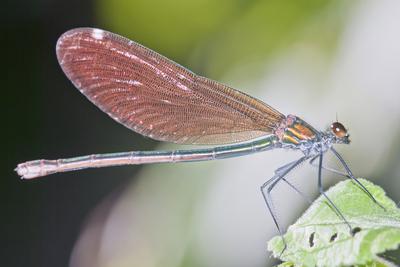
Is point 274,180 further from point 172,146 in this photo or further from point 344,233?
point 344,233

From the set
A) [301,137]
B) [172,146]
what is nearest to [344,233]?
[301,137]

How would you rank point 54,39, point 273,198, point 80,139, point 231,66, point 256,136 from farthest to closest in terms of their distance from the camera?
point 80,139 → point 54,39 → point 231,66 → point 256,136 → point 273,198

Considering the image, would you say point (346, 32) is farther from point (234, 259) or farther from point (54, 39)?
point (54, 39)

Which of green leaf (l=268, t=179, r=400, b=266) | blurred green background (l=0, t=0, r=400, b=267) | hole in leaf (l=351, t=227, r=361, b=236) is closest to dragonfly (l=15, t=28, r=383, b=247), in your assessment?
blurred green background (l=0, t=0, r=400, b=267)

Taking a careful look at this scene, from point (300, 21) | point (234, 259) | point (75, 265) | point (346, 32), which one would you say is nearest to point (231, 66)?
point (300, 21)

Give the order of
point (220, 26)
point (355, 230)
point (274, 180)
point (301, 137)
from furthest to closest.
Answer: point (220, 26) < point (301, 137) < point (274, 180) < point (355, 230)

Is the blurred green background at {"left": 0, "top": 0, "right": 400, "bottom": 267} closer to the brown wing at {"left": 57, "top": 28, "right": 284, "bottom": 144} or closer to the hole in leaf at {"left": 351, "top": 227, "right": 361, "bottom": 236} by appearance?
the brown wing at {"left": 57, "top": 28, "right": 284, "bottom": 144}
